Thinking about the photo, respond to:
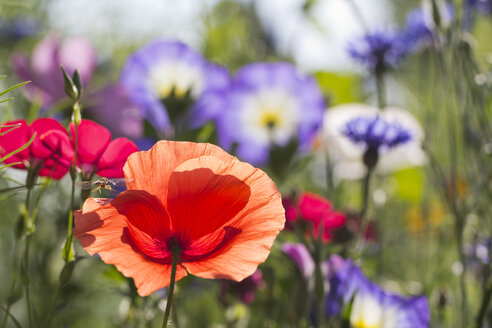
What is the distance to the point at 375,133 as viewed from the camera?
18.2 inches

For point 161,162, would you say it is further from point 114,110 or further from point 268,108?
point 268,108

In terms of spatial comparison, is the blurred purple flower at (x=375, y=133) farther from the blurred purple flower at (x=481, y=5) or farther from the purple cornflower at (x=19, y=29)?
the purple cornflower at (x=19, y=29)

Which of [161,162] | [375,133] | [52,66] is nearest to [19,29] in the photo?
[52,66]

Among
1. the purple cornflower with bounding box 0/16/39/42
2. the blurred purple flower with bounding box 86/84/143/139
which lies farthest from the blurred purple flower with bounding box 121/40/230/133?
the purple cornflower with bounding box 0/16/39/42

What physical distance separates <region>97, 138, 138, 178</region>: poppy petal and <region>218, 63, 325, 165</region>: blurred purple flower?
32 cm

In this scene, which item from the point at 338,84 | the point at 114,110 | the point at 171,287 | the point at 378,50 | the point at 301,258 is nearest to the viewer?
the point at 171,287

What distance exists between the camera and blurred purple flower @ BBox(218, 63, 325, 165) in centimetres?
63

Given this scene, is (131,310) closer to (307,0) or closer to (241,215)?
(241,215)

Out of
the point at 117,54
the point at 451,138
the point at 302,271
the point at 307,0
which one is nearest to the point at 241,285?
the point at 302,271

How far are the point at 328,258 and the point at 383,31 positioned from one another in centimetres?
32

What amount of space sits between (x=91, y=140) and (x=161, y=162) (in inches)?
2.0

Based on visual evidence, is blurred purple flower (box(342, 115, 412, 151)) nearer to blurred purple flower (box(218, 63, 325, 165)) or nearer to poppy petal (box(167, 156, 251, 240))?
blurred purple flower (box(218, 63, 325, 165))

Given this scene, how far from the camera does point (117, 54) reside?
97 cm

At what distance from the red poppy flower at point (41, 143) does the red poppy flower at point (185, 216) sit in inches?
2.2
